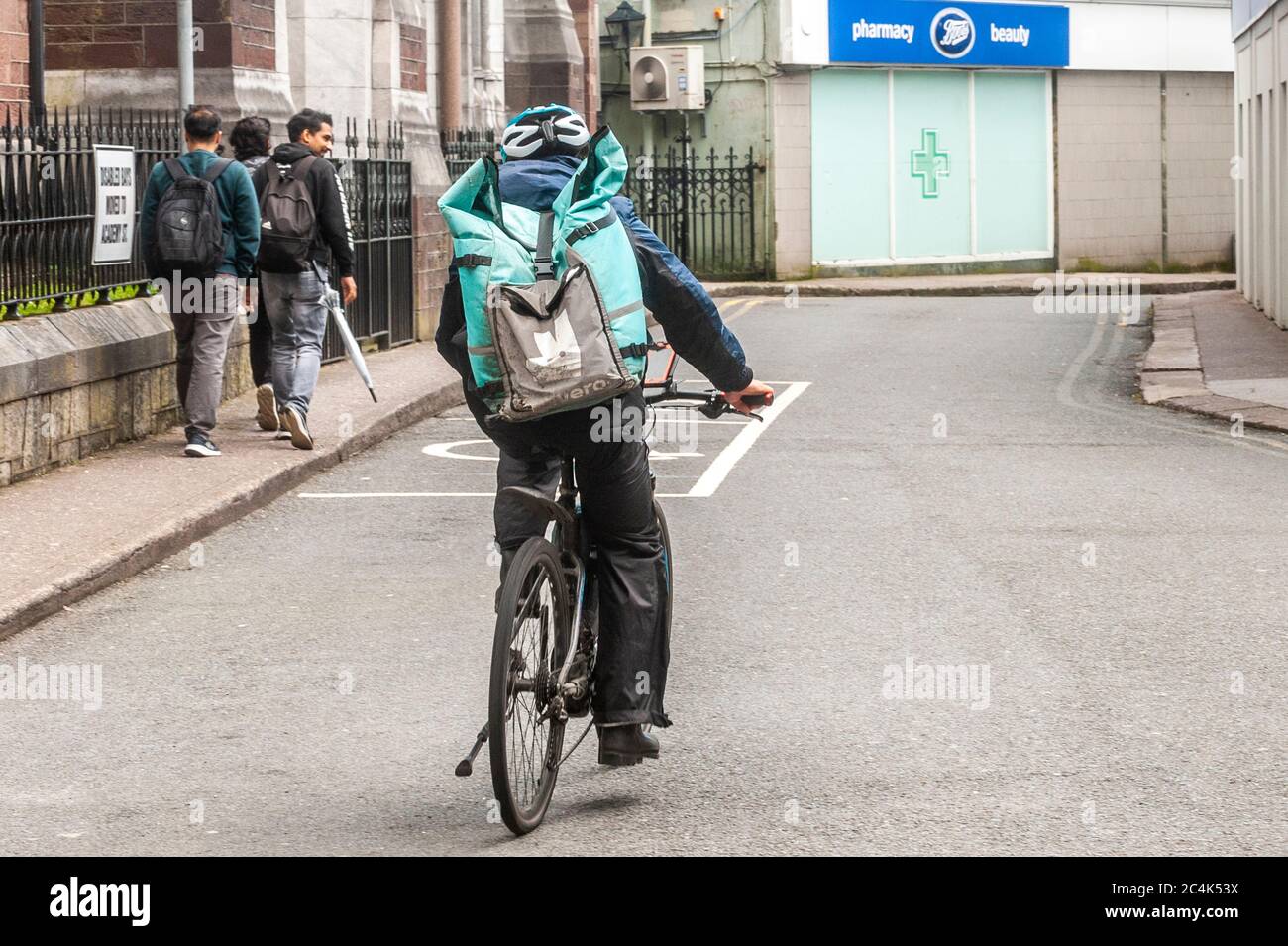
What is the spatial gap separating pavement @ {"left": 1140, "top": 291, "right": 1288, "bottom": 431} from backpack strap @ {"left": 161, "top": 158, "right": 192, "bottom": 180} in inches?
272

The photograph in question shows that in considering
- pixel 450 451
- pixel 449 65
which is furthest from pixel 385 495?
pixel 449 65

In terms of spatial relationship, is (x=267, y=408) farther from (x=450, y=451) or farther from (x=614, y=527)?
(x=614, y=527)

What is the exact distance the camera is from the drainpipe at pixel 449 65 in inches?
970

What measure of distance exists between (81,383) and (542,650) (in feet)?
21.1

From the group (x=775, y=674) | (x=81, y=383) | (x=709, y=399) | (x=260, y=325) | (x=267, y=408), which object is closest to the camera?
(x=709, y=399)

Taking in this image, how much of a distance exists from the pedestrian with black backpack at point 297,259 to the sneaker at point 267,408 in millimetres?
304

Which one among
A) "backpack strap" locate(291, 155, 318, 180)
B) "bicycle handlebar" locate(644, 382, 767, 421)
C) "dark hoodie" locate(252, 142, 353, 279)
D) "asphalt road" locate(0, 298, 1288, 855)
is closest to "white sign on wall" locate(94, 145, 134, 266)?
"dark hoodie" locate(252, 142, 353, 279)

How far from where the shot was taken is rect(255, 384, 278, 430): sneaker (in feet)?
39.0

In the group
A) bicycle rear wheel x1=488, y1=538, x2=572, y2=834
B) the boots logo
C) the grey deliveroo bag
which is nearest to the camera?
bicycle rear wheel x1=488, y1=538, x2=572, y2=834

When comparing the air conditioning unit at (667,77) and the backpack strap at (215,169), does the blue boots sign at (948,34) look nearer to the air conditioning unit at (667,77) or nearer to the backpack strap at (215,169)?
the air conditioning unit at (667,77)

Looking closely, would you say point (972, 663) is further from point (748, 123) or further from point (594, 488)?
point (748, 123)

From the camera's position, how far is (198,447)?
35.8ft

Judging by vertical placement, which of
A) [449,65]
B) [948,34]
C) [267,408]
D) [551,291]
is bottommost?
[267,408]

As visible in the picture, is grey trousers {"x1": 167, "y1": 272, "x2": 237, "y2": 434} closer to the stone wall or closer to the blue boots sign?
the stone wall
